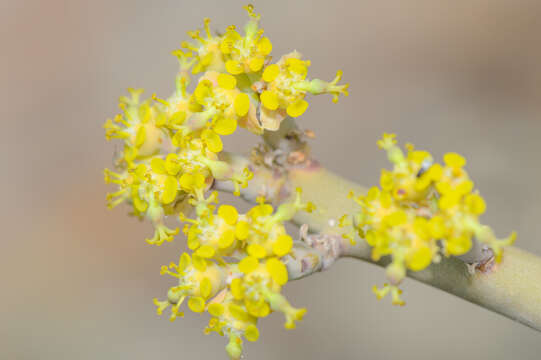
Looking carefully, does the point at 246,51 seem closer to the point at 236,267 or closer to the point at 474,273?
the point at 236,267

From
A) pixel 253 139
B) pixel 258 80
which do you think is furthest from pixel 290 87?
pixel 253 139

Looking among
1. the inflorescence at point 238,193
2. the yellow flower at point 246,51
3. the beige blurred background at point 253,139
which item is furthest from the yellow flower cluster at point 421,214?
the beige blurred background at point 253,139

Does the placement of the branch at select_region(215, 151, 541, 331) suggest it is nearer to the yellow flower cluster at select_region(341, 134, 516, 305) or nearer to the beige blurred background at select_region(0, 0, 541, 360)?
the yellow flower cluster at select_region(341, 134, 516, 305)

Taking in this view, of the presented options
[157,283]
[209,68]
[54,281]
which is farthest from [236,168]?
[54,281]

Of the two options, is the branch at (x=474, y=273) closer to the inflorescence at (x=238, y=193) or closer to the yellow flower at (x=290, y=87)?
the inflorescence at (x=238, y=193)

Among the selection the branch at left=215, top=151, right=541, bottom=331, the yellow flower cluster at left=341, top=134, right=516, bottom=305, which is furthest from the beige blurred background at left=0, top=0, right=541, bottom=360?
the yellow flower cluster at left=341, top=134, right=516, bottom=305

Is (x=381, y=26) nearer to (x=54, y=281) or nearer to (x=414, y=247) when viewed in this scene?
(x=54, y=281)
